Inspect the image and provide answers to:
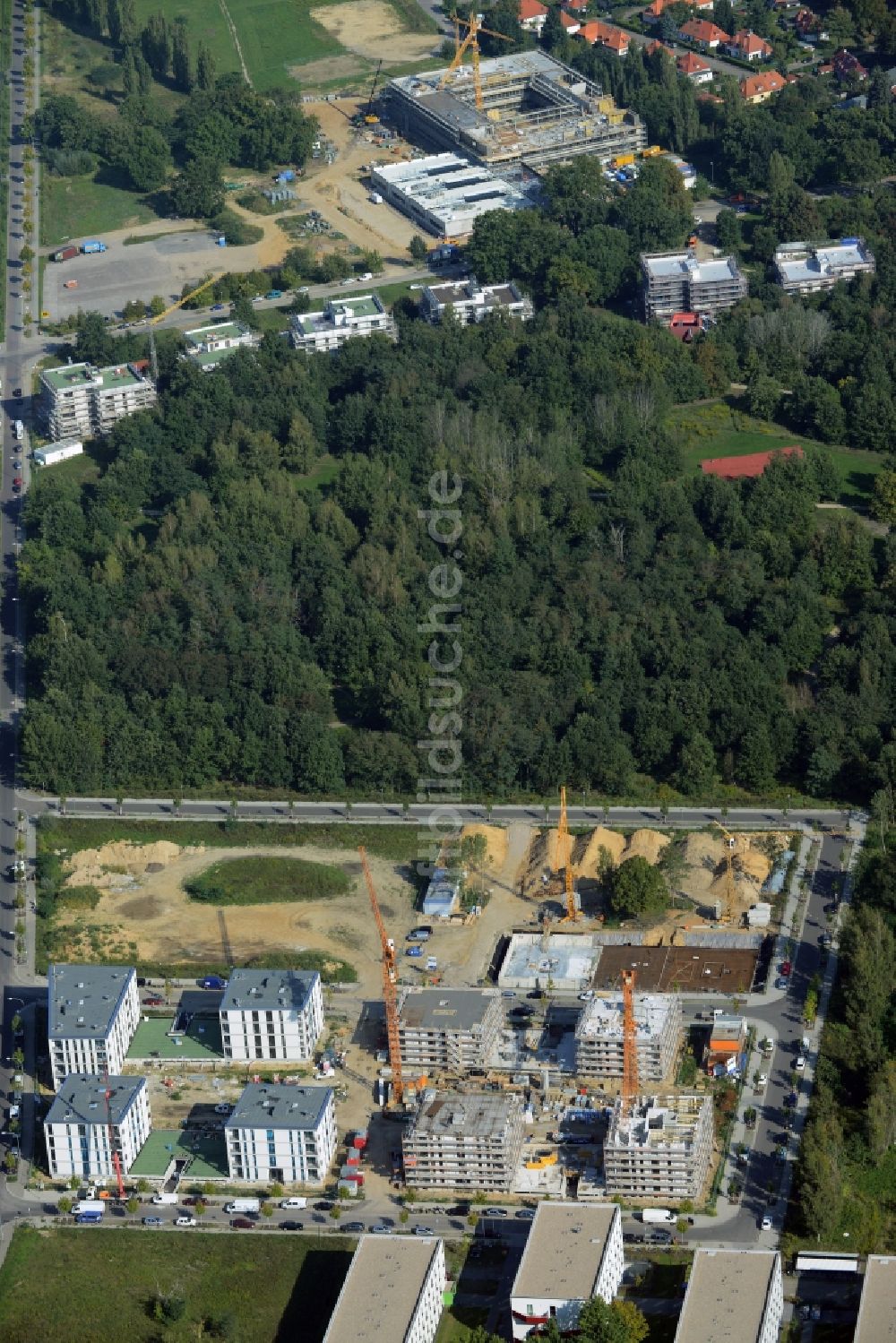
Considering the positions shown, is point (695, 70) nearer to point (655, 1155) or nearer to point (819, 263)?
point (819, 263)

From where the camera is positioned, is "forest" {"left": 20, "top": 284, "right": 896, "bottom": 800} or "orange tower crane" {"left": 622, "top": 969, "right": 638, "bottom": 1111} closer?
"orange tower crane" {"left": 622, "top": 969, "right": 638, "bottom": 1111}

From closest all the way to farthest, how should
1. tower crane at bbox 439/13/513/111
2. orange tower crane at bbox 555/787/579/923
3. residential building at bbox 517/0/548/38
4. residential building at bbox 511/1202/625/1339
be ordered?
1. residential building at bbox 511/1202/625/1339
2. orange tower crane at bbox 555/787/579/923
3. tower crane at bbox 439/13/513/111
4. residential building at bbox 517/0/548/38

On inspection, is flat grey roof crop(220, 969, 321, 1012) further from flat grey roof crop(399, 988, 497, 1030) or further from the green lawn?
the green lawn

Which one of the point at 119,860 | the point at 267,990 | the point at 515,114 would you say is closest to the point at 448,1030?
the point at 267,990

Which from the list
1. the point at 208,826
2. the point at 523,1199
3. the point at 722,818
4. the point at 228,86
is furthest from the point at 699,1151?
the point at 228,86

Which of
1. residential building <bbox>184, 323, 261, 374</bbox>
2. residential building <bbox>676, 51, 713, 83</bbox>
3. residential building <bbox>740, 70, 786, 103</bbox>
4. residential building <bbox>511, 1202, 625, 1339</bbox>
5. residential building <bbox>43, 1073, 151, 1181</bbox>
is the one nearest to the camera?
residential building <bbox>511, 1202, 625, 1339</bbox>

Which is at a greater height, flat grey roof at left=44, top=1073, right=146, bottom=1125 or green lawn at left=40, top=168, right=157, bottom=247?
green lawn at left=40, top=168, right=157, bottom=247

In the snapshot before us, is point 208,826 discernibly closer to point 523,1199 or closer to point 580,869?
point 580,869

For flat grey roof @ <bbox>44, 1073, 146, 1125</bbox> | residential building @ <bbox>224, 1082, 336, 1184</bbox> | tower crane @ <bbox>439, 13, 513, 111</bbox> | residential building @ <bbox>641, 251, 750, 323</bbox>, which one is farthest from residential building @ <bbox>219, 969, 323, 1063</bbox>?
tower crane @ <bbox>439, 13, 513, 111</bbox>
